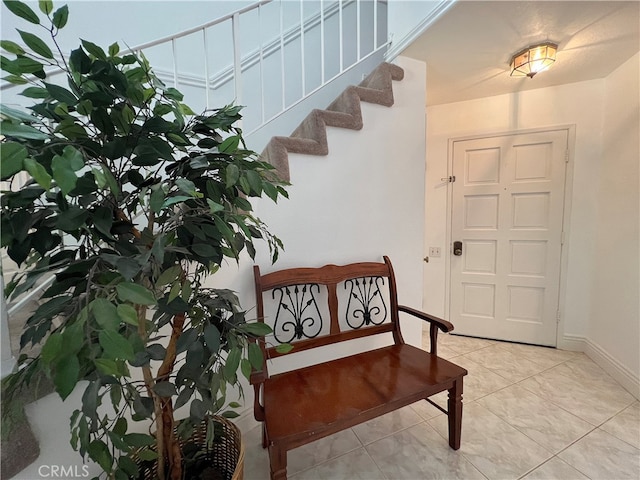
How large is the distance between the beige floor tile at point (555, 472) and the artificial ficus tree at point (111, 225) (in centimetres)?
162

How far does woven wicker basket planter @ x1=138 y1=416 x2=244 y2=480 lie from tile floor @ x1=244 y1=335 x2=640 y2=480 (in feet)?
1.59

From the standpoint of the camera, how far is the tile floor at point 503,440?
148 cm

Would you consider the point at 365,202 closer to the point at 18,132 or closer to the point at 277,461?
the point at 277,461

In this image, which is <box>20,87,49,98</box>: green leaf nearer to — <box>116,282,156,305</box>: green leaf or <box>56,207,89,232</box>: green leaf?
<box>56,207,89,232</box>: green leaf

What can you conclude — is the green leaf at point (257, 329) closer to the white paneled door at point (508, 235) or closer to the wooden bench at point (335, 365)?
the wooden bench at point (335, 365)

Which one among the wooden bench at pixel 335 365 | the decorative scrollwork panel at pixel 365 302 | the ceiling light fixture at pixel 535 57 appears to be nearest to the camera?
the wooden bench at pixel 335 365

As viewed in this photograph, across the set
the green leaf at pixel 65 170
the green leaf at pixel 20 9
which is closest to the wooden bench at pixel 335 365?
the green leaf at pixel 65 170

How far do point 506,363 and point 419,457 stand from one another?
1382 mm

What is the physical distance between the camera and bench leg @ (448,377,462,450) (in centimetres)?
155

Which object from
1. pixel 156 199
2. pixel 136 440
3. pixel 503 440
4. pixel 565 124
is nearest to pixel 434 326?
pixel 503 440

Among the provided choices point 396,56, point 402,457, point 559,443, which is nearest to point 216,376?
point 402,457

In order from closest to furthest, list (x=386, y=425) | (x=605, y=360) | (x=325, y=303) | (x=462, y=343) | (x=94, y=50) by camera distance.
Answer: (x=94, y=50), (x=386, y=425), (x=325, y=303), (x=605, y=360), (x=462, y=343)

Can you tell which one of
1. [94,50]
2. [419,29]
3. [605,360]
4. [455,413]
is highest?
[419,29]

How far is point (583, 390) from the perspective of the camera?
6.84ft
